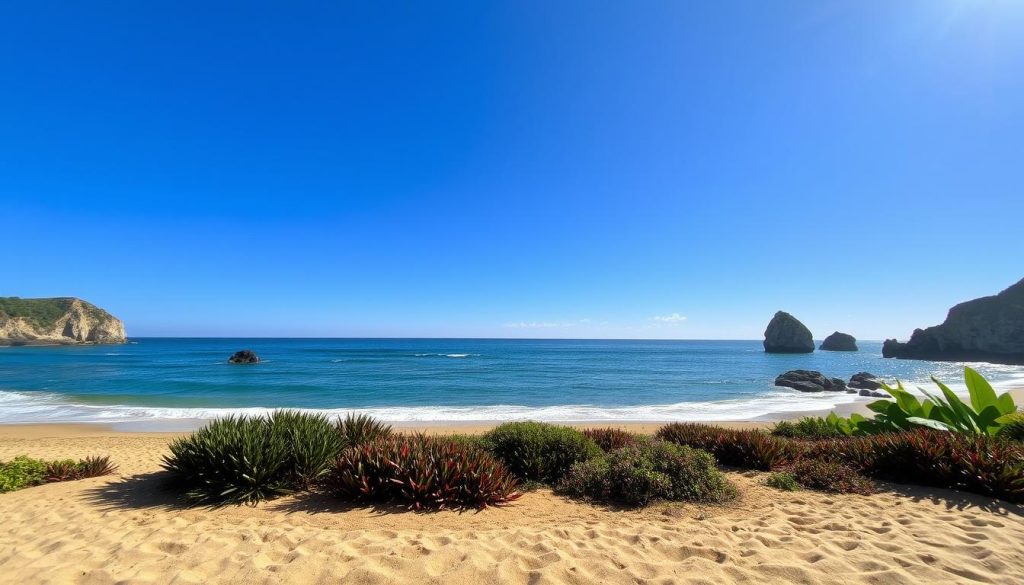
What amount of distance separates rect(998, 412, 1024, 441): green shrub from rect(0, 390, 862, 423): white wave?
449 inches

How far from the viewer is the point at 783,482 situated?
271 inches

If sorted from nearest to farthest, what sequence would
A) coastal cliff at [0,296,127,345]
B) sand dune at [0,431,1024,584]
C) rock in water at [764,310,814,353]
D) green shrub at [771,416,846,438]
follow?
1. sand dune at [0,431,1024,584]
2. green shrub at [771,416,846,438]
3. rock in water at [764,310,814,353]
4. coastal cliff at [0,296,127,345]

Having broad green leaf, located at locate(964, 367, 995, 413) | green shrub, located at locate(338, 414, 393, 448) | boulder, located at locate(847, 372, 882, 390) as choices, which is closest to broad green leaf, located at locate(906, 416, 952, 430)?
broad green leaf, located at locate(964, 367, 995, 413)

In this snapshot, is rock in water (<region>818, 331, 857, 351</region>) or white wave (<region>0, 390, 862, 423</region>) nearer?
white wave (<region>0, 390, 862, 423</region>)

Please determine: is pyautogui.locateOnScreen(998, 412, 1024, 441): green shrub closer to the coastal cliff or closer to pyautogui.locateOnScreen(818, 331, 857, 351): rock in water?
pyautogui.locateOnScreen(818, 331, 857, 351): rock in water

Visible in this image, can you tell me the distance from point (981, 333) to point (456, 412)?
98366mm

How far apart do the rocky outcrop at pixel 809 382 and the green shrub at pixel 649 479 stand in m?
30.8

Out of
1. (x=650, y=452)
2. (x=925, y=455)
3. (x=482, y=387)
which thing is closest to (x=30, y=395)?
(x=482, y=387)

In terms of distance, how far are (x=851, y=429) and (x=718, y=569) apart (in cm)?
938

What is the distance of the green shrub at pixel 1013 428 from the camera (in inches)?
323

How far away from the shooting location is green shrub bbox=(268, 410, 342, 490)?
6773mm

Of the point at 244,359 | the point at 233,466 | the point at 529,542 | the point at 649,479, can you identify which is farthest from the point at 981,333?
the point at 244,359

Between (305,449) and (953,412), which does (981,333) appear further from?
(305,449)

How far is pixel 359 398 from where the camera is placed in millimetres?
26391
